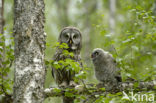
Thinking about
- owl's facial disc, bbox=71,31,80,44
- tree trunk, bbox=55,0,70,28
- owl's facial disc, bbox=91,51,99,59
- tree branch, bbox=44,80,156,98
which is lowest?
tree branch, bbox=44,80,156,98

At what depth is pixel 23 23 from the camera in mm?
2752

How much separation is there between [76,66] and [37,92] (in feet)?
1.82

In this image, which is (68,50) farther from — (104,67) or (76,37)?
(104,67)

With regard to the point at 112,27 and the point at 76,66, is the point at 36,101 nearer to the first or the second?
the point at 76,66

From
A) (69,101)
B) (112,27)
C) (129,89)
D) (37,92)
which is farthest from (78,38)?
(112,27)

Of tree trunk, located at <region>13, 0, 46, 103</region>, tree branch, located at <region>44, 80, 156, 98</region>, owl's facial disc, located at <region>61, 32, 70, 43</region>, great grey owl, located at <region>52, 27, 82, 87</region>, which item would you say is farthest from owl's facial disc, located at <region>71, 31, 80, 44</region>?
tree trunk, located at <region>13, 0, 46, 103</region>

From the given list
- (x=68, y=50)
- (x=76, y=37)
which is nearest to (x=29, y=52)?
(x=68, y=50)

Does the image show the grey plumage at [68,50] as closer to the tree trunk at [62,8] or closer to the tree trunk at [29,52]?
the tree trunk at [29,52]

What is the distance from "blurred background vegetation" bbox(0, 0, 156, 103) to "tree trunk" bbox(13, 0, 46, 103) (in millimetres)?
274

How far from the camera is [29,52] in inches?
107

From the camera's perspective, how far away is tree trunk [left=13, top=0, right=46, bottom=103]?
8.59 ft

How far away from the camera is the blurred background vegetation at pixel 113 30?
3.36 m

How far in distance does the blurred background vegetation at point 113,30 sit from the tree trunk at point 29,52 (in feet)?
0.90

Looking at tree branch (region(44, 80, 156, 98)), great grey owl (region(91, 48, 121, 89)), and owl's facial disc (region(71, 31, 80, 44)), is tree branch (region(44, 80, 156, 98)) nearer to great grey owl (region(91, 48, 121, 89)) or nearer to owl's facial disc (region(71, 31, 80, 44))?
great grey owl (region(91, 48, 121, 89))
